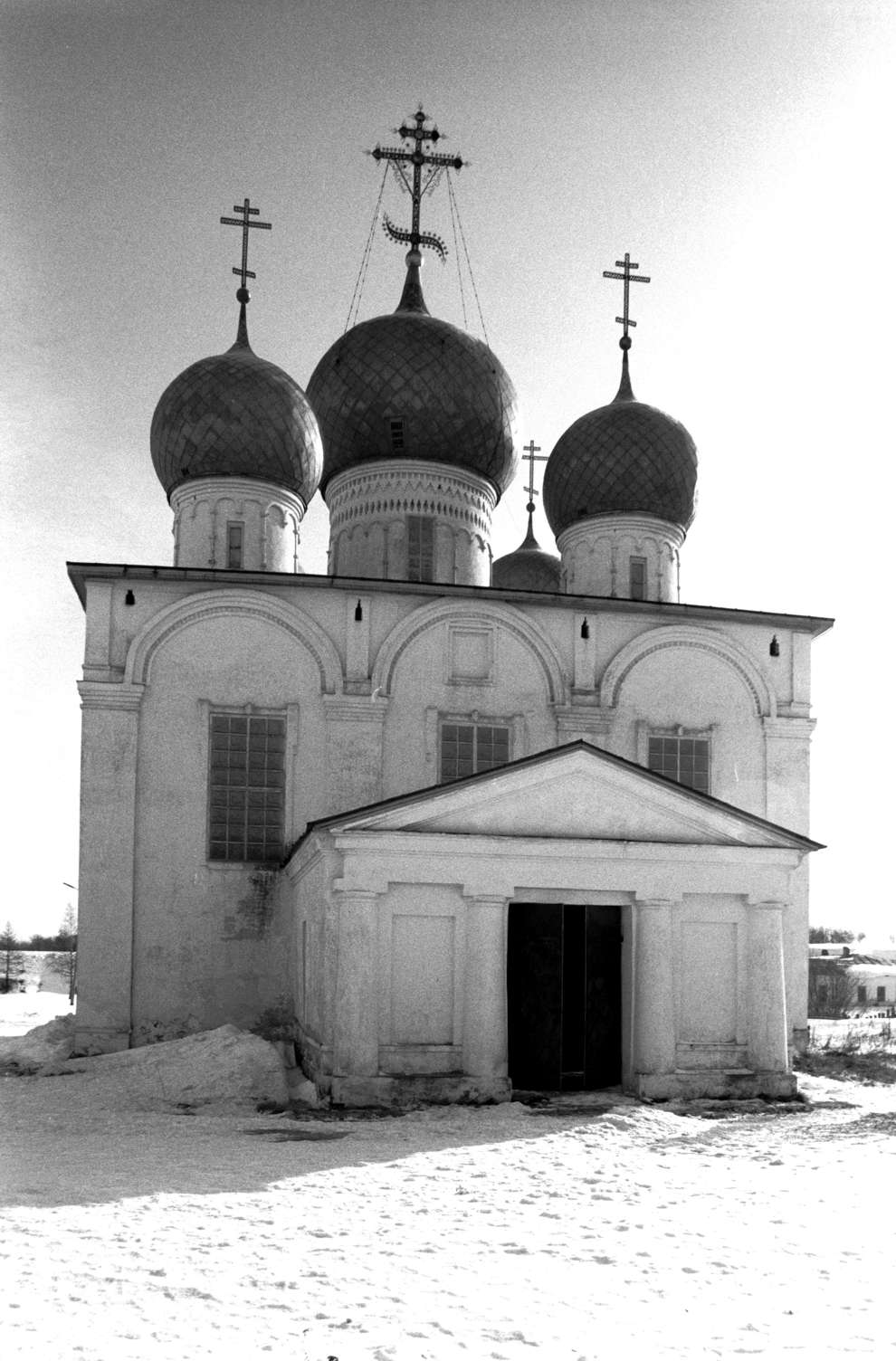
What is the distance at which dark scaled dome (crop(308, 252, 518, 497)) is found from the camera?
785 inches

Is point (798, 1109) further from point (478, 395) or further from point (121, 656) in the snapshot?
point (478, 395)

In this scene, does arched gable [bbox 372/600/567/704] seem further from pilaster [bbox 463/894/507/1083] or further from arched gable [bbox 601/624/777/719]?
pilaster [bbox 463/894/507/1083]

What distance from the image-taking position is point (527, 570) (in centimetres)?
2673

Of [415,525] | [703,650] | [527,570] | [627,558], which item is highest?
[527,570]

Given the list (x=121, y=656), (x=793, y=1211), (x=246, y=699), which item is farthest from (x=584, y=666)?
(x=793, y=1211)

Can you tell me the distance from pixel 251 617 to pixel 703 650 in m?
6.22

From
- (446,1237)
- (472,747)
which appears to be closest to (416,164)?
(472,747)

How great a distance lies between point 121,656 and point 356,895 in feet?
18.8

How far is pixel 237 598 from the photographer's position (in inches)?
661

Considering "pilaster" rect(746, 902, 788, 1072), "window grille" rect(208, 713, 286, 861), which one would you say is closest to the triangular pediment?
"pilaster" rect(746, 902, 788, 1072)

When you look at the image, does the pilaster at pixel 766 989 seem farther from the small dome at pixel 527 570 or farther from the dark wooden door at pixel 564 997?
the small dome at pixel 527 570

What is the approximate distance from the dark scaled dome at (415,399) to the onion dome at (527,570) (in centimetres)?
571

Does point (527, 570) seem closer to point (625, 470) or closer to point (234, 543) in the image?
point (625, 470)

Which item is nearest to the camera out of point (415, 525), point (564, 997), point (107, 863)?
point (564, 997)
